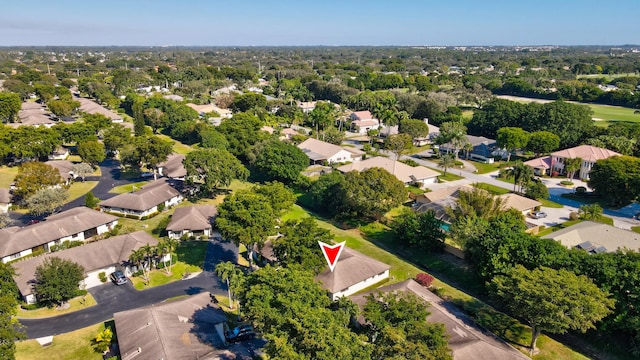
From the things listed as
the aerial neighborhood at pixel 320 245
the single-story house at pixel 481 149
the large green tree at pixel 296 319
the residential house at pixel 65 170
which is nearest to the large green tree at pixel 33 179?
the aerial neighborhood at pixel 320 245

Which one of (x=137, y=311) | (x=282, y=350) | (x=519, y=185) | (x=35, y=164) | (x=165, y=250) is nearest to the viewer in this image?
(x=282, y=350)

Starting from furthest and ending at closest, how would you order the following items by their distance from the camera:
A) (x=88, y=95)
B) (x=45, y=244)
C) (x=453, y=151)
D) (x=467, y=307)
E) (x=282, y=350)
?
(x=88, y=95), (x=453, y=151), (x=45, y=244), (x=467, y=307), (x=282, y=350)

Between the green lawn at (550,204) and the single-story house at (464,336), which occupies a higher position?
the single-story house at (464,336)

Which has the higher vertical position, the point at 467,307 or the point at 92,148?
the point at 92,148

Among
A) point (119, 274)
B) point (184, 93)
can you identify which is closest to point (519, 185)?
point (119, 274)

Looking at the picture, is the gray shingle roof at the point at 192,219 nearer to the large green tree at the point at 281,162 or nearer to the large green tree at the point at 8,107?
the large green tree at the point at 281,162

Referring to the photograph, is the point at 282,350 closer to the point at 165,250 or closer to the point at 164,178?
the point at 165,250
